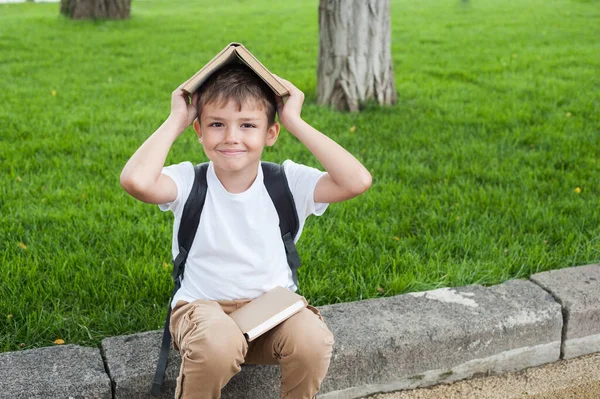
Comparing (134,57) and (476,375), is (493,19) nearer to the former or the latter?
(134,57)

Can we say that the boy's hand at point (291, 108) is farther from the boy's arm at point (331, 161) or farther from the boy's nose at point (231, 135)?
the boy's nose at point (231, 135)

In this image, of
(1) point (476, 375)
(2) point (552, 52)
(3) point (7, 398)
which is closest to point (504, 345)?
(1) point (476, 375)

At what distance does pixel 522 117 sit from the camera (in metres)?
5.42

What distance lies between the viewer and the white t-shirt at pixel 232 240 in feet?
7.10

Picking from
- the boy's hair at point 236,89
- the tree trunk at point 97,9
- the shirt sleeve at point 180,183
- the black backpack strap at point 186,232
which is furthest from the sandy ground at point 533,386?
the tree trunk at point 97,9

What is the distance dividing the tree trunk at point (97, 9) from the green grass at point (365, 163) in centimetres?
351

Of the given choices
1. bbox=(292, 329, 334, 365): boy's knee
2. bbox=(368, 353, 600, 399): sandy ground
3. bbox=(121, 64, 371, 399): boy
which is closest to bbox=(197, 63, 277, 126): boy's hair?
bbox=(121, 64, 371, 399): boy

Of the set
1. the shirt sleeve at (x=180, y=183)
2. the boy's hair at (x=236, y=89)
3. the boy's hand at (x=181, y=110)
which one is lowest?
the shirt sleeve at (x=180, y=183)

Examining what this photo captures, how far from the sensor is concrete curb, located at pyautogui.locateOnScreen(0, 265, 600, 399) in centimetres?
223

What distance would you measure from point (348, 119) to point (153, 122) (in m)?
1.51

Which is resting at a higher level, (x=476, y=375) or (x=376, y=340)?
(x=376, y=340)

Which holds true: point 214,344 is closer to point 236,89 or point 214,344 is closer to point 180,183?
point 180,183

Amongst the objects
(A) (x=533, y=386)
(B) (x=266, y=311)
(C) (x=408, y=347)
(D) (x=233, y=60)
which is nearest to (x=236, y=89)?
(D) (x=233, y=60)

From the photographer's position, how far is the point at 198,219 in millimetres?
2170
